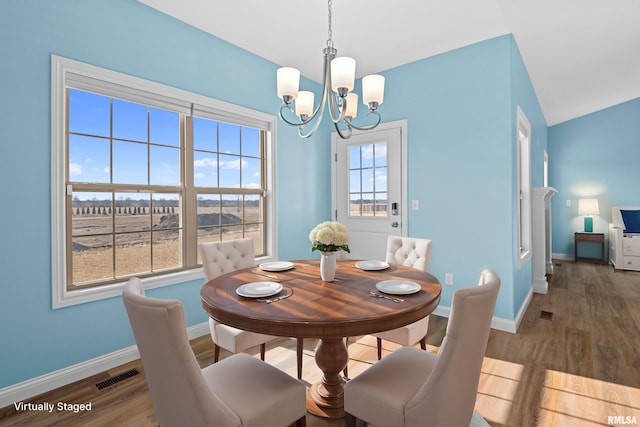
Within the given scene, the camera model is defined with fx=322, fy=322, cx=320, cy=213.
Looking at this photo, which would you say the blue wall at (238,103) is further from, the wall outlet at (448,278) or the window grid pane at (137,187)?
the window grid pane at (137,187)

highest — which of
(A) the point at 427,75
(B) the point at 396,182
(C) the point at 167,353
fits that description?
(A) the point at 427,75

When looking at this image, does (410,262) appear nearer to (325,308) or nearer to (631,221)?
(325,308)

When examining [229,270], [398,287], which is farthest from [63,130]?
[398,287]

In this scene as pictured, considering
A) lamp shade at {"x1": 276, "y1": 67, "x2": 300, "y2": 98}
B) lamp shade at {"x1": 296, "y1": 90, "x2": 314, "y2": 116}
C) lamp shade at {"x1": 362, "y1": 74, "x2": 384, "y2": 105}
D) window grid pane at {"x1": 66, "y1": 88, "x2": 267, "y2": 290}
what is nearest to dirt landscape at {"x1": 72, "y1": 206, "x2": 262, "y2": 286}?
window grid pane at {"x1": 66, "y1": 88, "x2": 267, "y2": 290}

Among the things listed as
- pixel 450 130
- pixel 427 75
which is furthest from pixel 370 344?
pixel 427 75

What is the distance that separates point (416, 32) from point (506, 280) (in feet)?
8.18

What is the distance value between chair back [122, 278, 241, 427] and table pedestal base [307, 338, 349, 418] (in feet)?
2.65

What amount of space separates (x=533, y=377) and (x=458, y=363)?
160cm

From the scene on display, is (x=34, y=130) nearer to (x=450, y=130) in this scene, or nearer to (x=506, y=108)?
(x=450, y=130)

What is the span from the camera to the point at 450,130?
3361 millimetres

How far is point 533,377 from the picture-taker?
2236 mm

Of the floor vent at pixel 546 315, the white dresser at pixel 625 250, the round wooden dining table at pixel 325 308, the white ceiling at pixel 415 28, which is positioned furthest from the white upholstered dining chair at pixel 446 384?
the white dresser at pixel 625 250

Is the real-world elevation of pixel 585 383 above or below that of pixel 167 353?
below

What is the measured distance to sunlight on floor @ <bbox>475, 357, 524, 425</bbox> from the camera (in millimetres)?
1856
